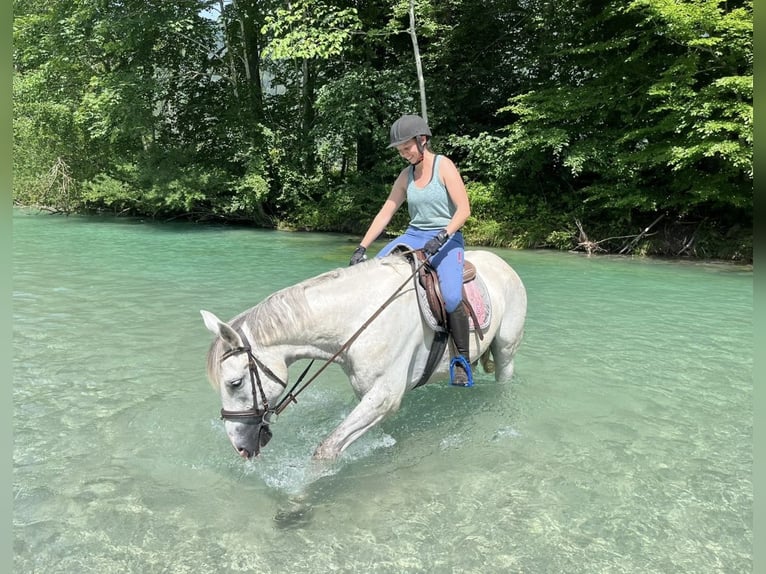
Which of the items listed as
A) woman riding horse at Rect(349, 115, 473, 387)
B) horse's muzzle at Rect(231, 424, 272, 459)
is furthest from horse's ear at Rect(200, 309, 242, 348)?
woman riding horse at Rect(349, 115, 473, 387)

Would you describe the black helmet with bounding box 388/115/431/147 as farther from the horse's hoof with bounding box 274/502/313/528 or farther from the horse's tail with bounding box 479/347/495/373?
the horse's hoof with bounding box 274/502/313/528

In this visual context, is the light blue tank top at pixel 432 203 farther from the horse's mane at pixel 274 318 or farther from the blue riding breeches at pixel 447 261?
the horse's mane at pixel 274 318

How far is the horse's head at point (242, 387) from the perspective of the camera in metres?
3.46

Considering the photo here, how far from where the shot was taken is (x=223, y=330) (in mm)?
3316

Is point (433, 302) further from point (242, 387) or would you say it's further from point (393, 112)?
point (393, 112)

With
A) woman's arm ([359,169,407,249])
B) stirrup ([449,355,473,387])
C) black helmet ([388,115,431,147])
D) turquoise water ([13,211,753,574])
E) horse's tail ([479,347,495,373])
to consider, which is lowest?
turquoise water ([13,211,753,574])

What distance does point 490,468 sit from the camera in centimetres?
410

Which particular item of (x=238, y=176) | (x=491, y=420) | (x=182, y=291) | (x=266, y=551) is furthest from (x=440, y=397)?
(x=238, y=176)

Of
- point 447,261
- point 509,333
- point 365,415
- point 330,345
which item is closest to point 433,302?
point 447,261

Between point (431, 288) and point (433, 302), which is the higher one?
point (431, 288)

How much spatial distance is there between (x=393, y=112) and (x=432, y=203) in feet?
61.5

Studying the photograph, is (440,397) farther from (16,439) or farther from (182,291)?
(182,291)

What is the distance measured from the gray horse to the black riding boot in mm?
186

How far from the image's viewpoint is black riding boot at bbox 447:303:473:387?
168 inches
